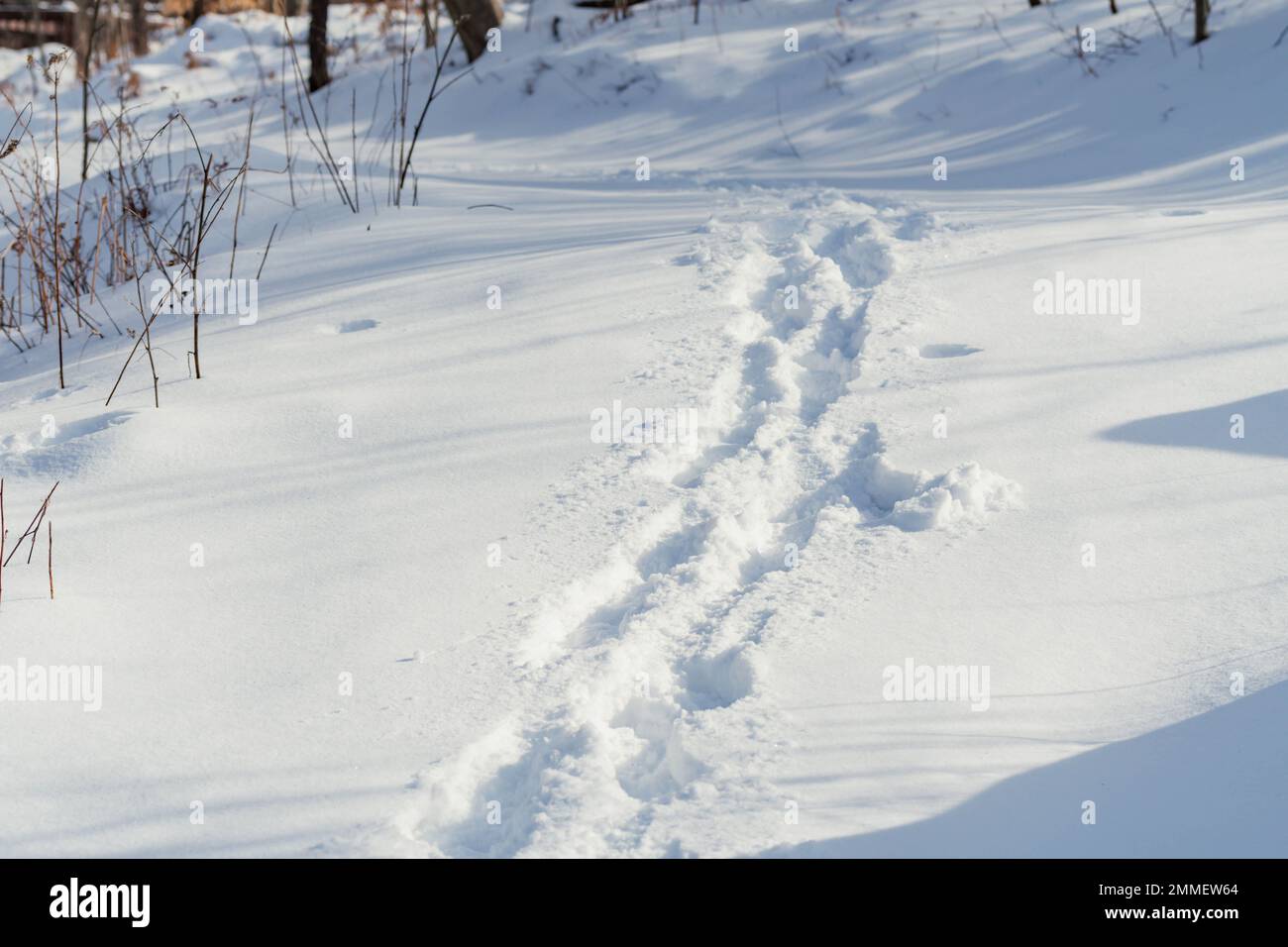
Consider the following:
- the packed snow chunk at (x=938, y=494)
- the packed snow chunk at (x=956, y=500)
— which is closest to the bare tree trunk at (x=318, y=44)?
the packed snow chunk at (x=938, y=494)

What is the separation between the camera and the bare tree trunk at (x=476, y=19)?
9852 millimetres

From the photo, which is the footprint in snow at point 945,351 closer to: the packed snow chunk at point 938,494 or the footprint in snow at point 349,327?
the packed snow chunk at point 938,494

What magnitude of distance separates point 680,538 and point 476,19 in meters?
8.46

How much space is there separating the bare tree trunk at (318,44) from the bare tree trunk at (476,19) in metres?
1.20

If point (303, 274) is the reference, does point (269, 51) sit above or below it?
above

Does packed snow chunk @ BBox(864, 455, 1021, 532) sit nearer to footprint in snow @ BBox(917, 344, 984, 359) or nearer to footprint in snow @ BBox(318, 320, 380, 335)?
footprint in snow @ BBox(917, 344, 984, 359)

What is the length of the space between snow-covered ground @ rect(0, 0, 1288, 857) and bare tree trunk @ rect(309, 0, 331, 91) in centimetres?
549

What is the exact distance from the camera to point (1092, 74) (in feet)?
23.6

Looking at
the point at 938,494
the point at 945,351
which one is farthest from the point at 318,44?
the point at 938,494

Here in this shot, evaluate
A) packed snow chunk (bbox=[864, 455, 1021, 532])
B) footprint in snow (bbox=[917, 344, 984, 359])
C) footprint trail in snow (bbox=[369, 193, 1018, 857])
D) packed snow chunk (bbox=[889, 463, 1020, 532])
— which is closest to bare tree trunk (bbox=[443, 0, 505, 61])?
footprint trail in snow (bbox=[369, 193, 1018, 857])

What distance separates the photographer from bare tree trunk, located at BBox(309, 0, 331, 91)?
33.2ft
